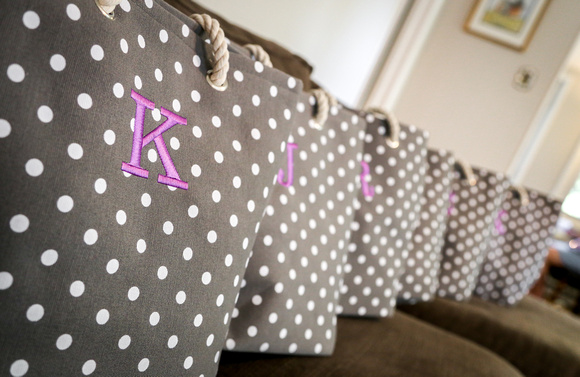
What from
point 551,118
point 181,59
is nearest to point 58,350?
point 181,59

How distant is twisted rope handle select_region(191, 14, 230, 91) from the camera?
0.43 metres

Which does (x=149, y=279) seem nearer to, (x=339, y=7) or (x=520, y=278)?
(x=339, y=7)

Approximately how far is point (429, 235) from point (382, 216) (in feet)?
0.93

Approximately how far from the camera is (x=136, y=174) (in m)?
0.35

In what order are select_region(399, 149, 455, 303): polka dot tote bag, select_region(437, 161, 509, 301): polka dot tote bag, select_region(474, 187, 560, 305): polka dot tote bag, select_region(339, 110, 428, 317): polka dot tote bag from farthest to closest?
select_region(474, 187, 560, 305): polka dot tote bag
select_region(437, 161, 509, 301): polka dot tote bag
select_region(399, 149, 455, 303): polka dot tote bag
select_region(339, 110, 428, 317): polka dot tote bag

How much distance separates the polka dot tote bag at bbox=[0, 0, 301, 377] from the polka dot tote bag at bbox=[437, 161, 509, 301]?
0.93m

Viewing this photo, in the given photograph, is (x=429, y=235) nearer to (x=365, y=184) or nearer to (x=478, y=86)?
(x=365, y=184)

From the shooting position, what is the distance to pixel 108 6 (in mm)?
328

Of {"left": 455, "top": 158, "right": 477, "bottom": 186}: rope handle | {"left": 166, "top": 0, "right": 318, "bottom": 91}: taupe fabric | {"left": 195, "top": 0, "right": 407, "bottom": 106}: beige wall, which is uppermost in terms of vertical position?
{"left": 195, "top": 0, "right": 407, "bottom": 106}: beige wall

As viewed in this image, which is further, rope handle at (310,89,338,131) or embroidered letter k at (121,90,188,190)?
rope handle at (310,89,338,131)

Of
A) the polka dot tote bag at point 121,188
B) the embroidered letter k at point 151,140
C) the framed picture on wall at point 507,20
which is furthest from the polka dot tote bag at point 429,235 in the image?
the framed picture on wall at point 507,20

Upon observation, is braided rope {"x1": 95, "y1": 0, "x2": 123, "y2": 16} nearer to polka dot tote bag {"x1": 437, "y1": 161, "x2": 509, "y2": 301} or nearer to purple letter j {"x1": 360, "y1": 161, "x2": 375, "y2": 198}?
purple letter j {"x1": 360, "y1": 161, "x2": 375, "y2": 198}

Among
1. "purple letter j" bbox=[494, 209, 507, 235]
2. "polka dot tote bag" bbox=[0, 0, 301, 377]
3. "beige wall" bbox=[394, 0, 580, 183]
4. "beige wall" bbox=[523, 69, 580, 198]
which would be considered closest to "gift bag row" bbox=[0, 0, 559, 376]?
"polka dot tote bag" bbox=[0, 0, 301, 377]

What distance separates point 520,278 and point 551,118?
15.4ft
